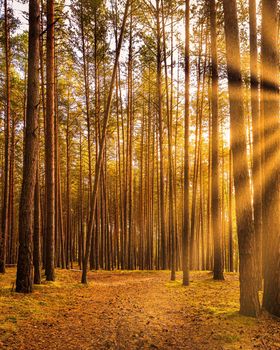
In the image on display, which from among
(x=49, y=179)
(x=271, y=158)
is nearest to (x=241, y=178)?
(x=271, y=158)

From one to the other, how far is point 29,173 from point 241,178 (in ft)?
15.7

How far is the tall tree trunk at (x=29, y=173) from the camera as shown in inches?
294

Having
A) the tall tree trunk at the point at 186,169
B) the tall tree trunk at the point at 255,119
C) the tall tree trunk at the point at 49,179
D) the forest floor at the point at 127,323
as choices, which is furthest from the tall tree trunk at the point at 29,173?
the tall tree trunk at the point at 255,119

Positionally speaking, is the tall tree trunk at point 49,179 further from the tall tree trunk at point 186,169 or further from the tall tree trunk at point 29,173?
the tall tree trunk at point 186,169

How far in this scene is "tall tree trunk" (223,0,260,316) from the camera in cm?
Result: 573

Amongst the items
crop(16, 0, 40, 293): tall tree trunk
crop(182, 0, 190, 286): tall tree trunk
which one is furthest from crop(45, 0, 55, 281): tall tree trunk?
crop(182, 0, 190, 286): tall tree trunk

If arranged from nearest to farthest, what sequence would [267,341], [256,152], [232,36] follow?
[267,341] < [232,36] < [256,152]

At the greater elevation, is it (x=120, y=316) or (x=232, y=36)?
(x=232, y=36)

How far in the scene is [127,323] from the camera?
18.1ft

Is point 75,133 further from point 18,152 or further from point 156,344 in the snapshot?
point 156,344

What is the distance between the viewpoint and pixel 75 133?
21516 millimetres

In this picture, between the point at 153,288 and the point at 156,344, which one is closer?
the point at 156,344

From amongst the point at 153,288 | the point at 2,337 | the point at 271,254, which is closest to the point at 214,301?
the point at 271,254

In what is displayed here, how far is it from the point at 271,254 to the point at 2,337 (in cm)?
463
